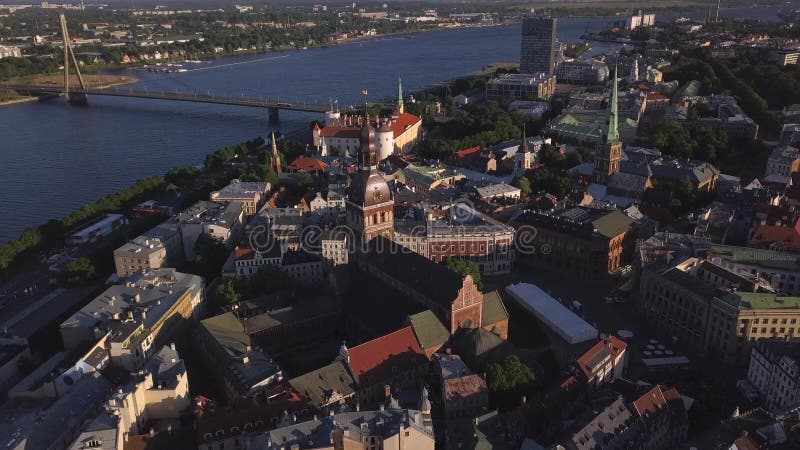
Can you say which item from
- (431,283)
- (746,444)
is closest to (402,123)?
(431,283)

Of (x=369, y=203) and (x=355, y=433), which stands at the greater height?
(x=369, y=203)

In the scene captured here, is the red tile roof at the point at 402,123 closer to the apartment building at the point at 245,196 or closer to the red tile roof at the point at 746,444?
the apartment building at the point at 245,196

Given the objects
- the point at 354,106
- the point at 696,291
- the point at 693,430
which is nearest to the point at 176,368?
the point at 693,430

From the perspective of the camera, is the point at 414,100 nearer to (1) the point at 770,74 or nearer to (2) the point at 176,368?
(1) the point at 770,74

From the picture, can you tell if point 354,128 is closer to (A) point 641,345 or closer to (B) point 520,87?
(B) point 520,87

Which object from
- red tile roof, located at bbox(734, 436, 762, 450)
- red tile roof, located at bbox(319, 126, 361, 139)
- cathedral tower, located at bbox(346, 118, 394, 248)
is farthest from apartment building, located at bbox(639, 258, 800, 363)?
red tile roof, located at bbox(319, 126, 361, 139)
